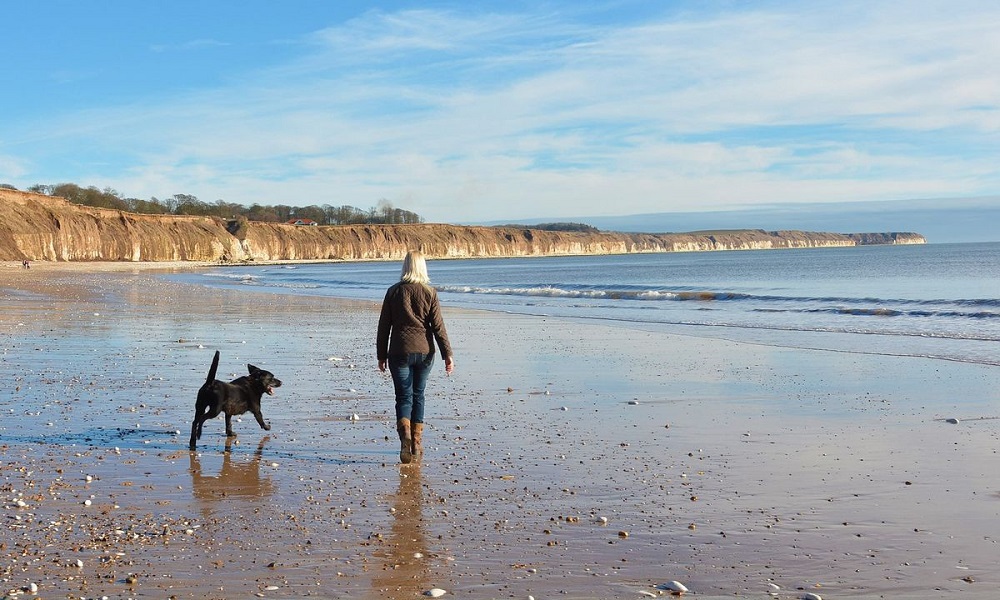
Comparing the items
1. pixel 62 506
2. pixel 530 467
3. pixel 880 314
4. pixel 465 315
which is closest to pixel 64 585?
pixel 62 506

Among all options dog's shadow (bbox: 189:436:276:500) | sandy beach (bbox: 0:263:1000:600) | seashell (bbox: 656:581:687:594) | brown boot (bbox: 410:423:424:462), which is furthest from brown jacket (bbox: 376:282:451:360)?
seashell (bbox: 656:581:687:594)

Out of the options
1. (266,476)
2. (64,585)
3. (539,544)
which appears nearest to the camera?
(64,585)

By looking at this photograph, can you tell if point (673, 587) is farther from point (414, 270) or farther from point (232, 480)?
point (414, 270)

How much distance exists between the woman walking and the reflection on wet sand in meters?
1.08

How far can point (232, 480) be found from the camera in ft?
22.7

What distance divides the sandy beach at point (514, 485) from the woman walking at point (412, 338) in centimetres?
51

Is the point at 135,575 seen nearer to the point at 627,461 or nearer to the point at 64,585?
the point at 64,585

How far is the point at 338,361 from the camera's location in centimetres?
1415

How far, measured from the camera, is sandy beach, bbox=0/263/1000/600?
479 cm

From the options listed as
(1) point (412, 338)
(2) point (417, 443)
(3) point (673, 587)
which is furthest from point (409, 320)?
(3) point (673, 587)

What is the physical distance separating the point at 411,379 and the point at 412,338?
0.37 metres

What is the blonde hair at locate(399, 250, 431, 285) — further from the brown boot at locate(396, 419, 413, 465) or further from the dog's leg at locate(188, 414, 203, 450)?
the dog's leg at locate(188, 414, 203, 450)

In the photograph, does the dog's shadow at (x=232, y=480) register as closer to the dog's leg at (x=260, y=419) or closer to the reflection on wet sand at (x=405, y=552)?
the dog's leg at (x=260, y=419)

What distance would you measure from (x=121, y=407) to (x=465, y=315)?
17.0 meters
